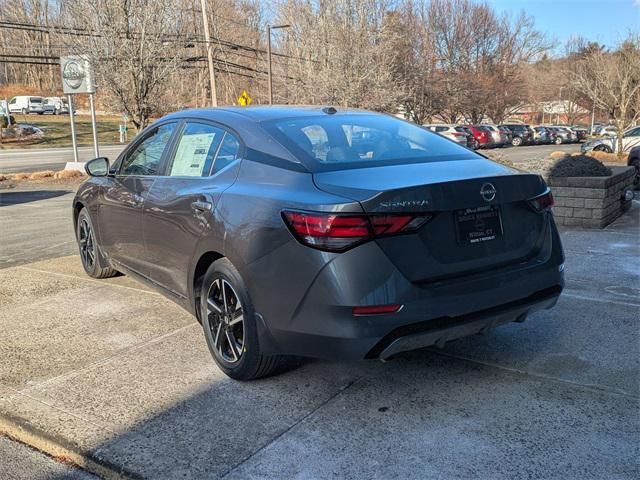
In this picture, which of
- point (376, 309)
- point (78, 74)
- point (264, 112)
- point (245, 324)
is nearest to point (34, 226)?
point (264, 112)

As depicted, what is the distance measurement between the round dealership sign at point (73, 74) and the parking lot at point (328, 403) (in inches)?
506

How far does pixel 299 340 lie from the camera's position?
3037 millimetres

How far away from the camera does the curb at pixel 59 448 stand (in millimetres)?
2682

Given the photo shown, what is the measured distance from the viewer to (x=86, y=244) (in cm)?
593

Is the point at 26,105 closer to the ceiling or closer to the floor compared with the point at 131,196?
closer to the ceiling

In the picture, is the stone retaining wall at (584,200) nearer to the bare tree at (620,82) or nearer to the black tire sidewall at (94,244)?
the black tire sidewall at (94,244)

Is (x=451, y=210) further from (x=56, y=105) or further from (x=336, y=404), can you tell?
(x=56, y=105)

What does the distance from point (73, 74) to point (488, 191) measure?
620 inches

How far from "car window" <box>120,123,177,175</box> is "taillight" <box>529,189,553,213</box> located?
2555mm

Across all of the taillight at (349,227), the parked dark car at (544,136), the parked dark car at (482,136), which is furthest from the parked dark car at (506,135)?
the taillight at (349,227)

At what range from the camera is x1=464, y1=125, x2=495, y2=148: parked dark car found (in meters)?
36.1

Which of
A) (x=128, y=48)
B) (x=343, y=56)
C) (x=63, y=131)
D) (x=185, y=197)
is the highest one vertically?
(x=343, y=56)

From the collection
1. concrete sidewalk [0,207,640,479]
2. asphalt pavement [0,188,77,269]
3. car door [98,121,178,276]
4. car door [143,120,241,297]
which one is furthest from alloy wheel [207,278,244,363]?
asphalt pavement [0,188,77,269]

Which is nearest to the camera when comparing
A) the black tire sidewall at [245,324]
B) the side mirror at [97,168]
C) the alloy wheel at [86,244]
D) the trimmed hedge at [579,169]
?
the black tire sidewall at [245,324]
